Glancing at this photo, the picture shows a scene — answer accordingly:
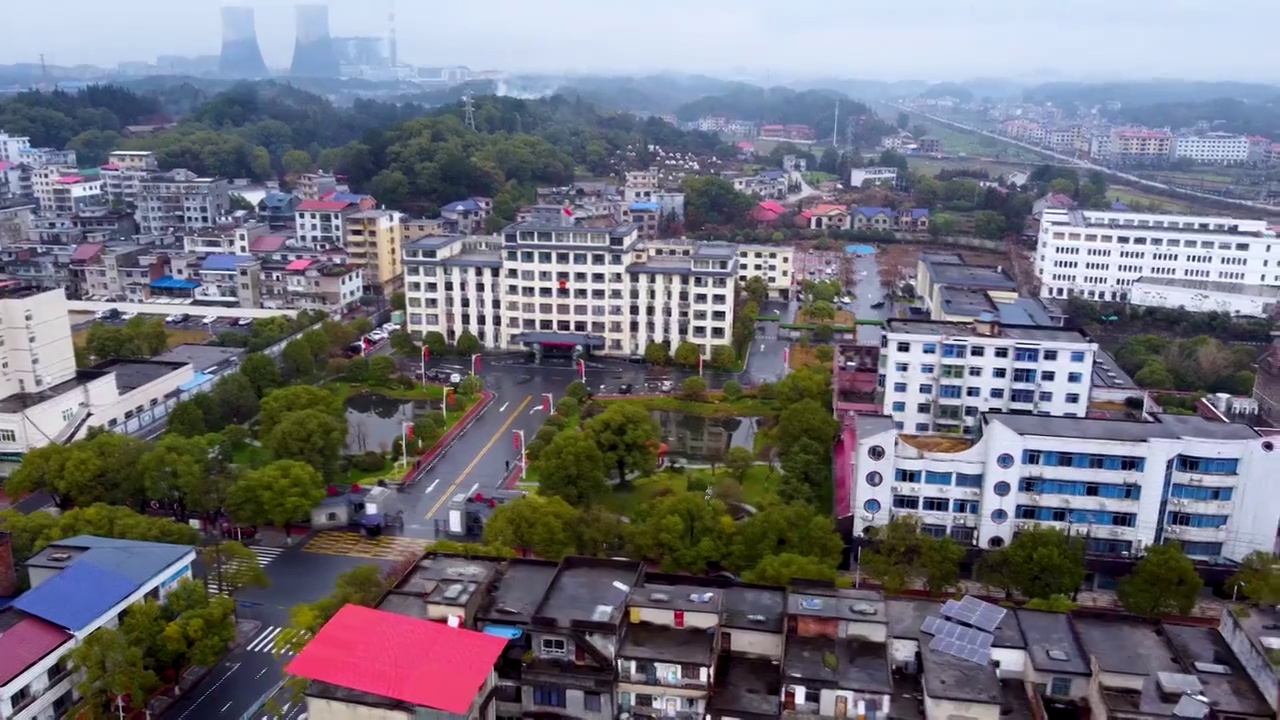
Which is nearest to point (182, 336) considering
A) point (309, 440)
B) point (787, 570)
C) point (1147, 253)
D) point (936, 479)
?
point (309, 440)

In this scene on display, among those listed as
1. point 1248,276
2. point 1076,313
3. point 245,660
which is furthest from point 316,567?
point 1248,276

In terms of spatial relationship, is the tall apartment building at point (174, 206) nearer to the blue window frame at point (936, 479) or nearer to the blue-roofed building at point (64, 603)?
the blue-roofed building at point (64, 603)

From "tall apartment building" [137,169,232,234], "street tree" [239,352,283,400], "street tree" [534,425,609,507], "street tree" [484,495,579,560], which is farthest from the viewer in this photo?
"tall apartment building" [137,169,232,234]

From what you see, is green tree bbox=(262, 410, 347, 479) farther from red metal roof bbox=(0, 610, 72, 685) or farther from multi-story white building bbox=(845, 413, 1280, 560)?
multi-story white building bbox=(845, 413, 1280, 560)

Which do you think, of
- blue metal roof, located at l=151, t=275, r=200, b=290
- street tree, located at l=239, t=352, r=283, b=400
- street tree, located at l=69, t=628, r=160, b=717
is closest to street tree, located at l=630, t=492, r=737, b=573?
street tree, located at l=69, t=628, r=160, b=717

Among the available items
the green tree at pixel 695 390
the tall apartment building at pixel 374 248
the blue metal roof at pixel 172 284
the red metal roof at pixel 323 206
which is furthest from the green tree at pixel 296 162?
the green tree at pixel 695 390
